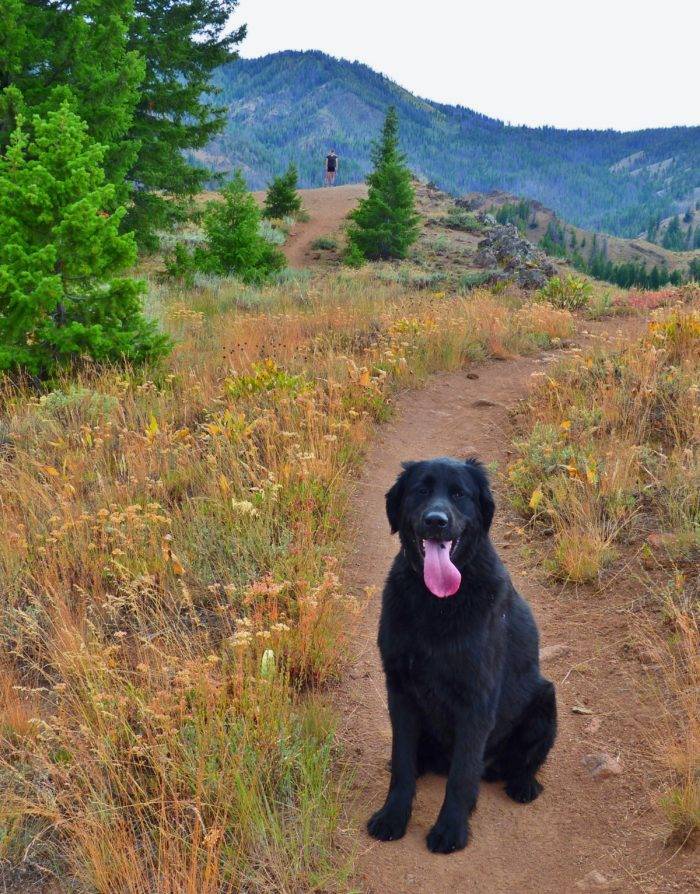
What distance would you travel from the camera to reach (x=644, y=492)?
5.88m

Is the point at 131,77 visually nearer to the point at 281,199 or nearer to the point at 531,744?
the point at 531,744

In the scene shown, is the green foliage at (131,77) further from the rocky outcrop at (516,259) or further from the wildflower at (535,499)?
the rocky outcrop at (516,259)

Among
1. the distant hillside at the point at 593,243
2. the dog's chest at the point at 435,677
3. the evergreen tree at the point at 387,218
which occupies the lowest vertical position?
the dog's chest at the point at 435,677

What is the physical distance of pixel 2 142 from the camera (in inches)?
464

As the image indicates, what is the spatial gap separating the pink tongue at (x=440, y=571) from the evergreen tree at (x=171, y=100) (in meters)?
15.1

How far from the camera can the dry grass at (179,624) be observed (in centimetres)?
264

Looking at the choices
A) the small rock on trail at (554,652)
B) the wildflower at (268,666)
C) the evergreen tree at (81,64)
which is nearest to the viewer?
the wildflower at (268,666)

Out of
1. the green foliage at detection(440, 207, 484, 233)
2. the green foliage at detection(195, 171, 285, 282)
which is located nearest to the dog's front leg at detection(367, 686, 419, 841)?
the green foliage at detection(195, 171, 285, 282)

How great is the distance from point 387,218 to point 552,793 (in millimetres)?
33209

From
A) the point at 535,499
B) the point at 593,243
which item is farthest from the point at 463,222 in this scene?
the point at 593,243

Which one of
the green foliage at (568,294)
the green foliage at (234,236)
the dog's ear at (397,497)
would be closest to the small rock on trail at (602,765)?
the dog's ear at (397,497)

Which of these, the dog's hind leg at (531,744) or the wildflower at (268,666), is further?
the dog's hind leg at (531,744)

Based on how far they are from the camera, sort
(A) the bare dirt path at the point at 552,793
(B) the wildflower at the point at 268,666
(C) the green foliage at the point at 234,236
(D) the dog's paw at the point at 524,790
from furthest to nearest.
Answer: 1. (C) the green foliage at the point at 234,236
2. (D) the dog's paw at the point at 524,790
3. (B) the wildflower at the point at 268,666
4. (A) the bare dirt path at the point at 552,793

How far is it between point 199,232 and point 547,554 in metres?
34.4
